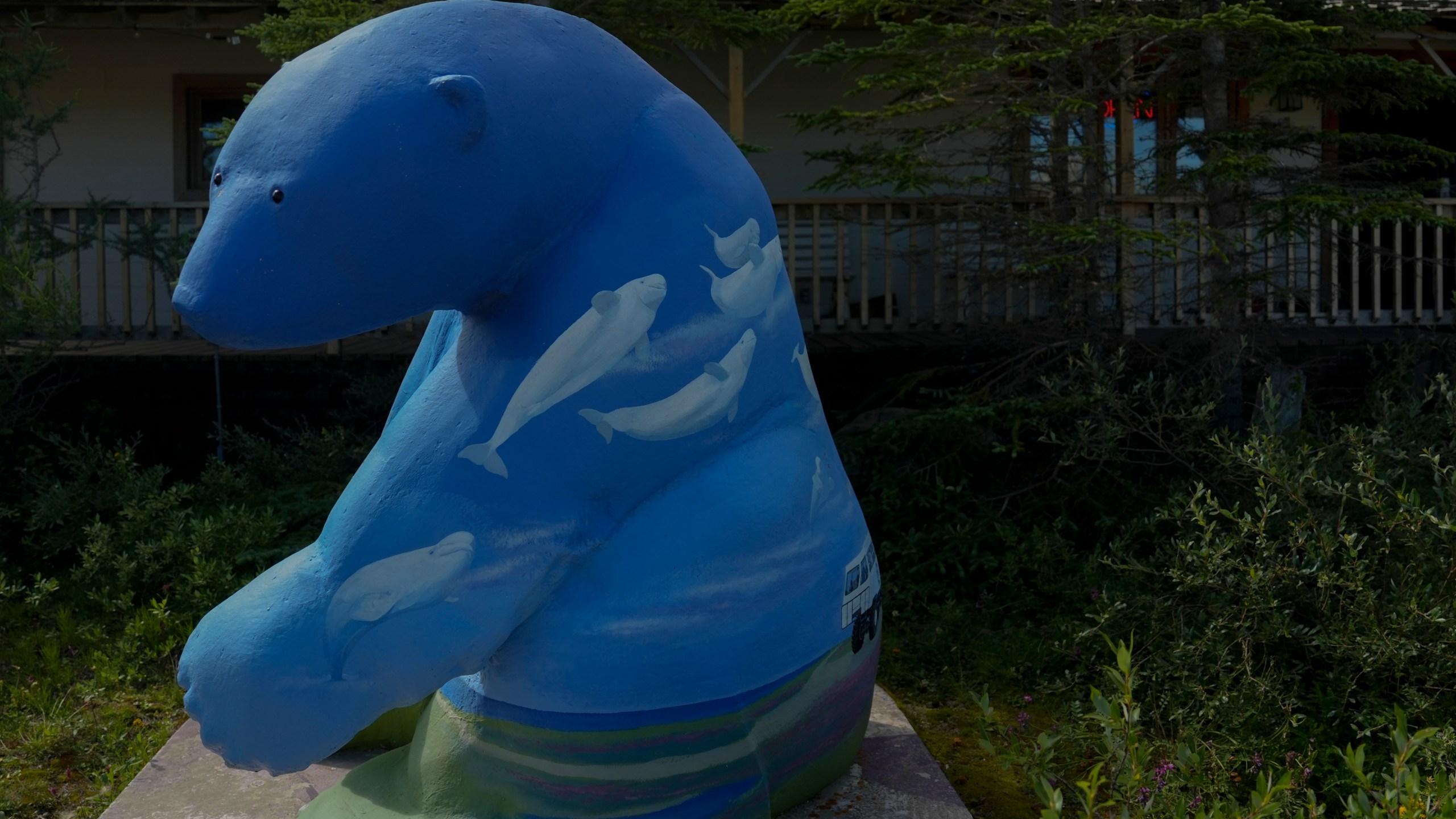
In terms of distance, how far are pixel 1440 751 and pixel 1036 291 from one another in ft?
14.9

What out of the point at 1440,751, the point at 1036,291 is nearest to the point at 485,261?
the point at 1440,751

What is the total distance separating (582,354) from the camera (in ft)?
7.80

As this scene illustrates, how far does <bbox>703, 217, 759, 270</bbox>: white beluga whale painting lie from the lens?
8.32 feet

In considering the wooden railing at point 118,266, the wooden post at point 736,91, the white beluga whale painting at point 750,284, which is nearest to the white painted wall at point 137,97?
the wooden railing at point 118,266

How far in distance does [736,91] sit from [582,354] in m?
6.31

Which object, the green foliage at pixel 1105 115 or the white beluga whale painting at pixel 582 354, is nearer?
the white beluga whale painting at pixel 582 354

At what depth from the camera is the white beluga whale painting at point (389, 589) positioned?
2277mm

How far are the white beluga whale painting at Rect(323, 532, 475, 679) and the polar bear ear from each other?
742 millimetres

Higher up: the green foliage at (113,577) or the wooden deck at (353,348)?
the wooden deck at (353,348)

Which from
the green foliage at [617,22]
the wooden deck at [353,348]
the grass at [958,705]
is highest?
the green foliage at [617,22]

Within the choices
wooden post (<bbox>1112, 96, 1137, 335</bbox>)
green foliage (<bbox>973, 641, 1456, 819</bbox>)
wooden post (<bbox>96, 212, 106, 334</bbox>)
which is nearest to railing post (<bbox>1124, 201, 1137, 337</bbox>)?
wooden post (<bbox>1112, 96, 1137, 335</bbox>)

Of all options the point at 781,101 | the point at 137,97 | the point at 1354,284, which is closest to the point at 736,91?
the point at 781,101

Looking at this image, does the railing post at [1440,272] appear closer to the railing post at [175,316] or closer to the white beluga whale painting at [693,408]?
the white beluga whale painting at [693,408]

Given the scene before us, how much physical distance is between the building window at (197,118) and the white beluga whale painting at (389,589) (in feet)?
30.8
